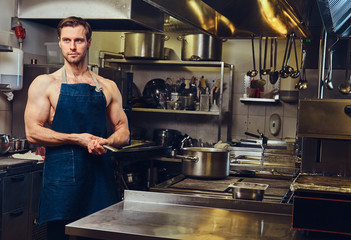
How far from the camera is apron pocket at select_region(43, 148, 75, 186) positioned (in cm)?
254

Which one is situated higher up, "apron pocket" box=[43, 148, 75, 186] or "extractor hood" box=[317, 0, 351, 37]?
"extractor hood" box=[317, 0, 351, 37]

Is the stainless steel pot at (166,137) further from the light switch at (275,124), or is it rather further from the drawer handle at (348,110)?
the drawer handle at (348,110)

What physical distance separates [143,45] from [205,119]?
53.7 inches

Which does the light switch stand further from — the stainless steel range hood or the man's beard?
the man's beard

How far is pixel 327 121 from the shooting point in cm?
234

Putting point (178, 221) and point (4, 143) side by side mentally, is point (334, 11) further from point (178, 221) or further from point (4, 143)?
point (4, 143)

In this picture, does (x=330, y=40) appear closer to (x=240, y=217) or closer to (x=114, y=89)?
(x=114, y=89)

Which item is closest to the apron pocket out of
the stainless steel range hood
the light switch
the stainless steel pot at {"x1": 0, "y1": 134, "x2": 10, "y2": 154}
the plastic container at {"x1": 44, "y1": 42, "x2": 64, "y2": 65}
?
the stainless steel pot at {"x1": 0, "y1": 134, "x2": 10, "y2": 154}

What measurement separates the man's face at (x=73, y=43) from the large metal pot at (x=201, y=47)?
3.13m

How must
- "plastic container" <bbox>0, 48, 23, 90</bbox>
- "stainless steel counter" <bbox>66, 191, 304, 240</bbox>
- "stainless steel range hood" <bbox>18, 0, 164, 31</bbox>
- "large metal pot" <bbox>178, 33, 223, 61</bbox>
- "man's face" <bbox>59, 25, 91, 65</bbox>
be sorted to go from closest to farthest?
"stainless steel counter" <bbox>66, 191, 304, 240</bbox>, "man's face" <bbox>59, 25, 91, 65</bbox>, "plastic container" <bbox>0, 48, 23, 90</bbox>, "stainless steel range hood" <bbox>18, 0, 164, 31</bbox>, "large metal pot" <bbox>178, 33, 223, 61</bbox>

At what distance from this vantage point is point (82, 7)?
14.8 feet

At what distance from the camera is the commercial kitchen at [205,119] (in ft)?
6.32

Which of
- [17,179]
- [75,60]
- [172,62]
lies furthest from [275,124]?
[75,60]

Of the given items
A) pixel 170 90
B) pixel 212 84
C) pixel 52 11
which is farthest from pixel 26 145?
pixel 212 84
